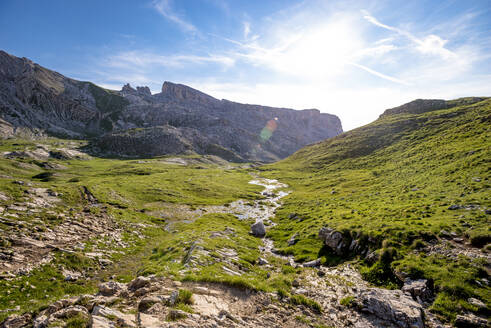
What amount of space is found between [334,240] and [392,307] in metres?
11.8

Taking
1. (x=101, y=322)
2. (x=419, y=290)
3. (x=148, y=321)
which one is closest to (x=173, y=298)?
(x=148, y=321)

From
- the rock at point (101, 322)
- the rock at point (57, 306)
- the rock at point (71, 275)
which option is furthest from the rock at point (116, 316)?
the rock at point (71, 275)

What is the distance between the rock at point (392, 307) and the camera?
11133 mm

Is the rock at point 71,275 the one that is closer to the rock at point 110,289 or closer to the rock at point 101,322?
the rock at point 110,289

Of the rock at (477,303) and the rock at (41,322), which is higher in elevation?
the rock at (477,303)

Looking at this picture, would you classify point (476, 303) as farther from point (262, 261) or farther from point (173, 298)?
point (173, 298)

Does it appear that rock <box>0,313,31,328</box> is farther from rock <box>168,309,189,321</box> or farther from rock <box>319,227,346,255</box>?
rock <box>319,227,346,255</box>

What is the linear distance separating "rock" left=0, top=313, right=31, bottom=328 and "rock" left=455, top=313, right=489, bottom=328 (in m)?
20.8

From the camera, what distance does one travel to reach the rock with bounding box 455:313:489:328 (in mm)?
10711

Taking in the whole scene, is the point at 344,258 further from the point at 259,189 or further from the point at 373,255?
the point at 259,189

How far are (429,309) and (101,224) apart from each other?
35.5 meters

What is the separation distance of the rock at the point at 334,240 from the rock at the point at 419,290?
8.27 metres

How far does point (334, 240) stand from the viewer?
77.2 feet

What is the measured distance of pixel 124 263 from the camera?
70.4ft
